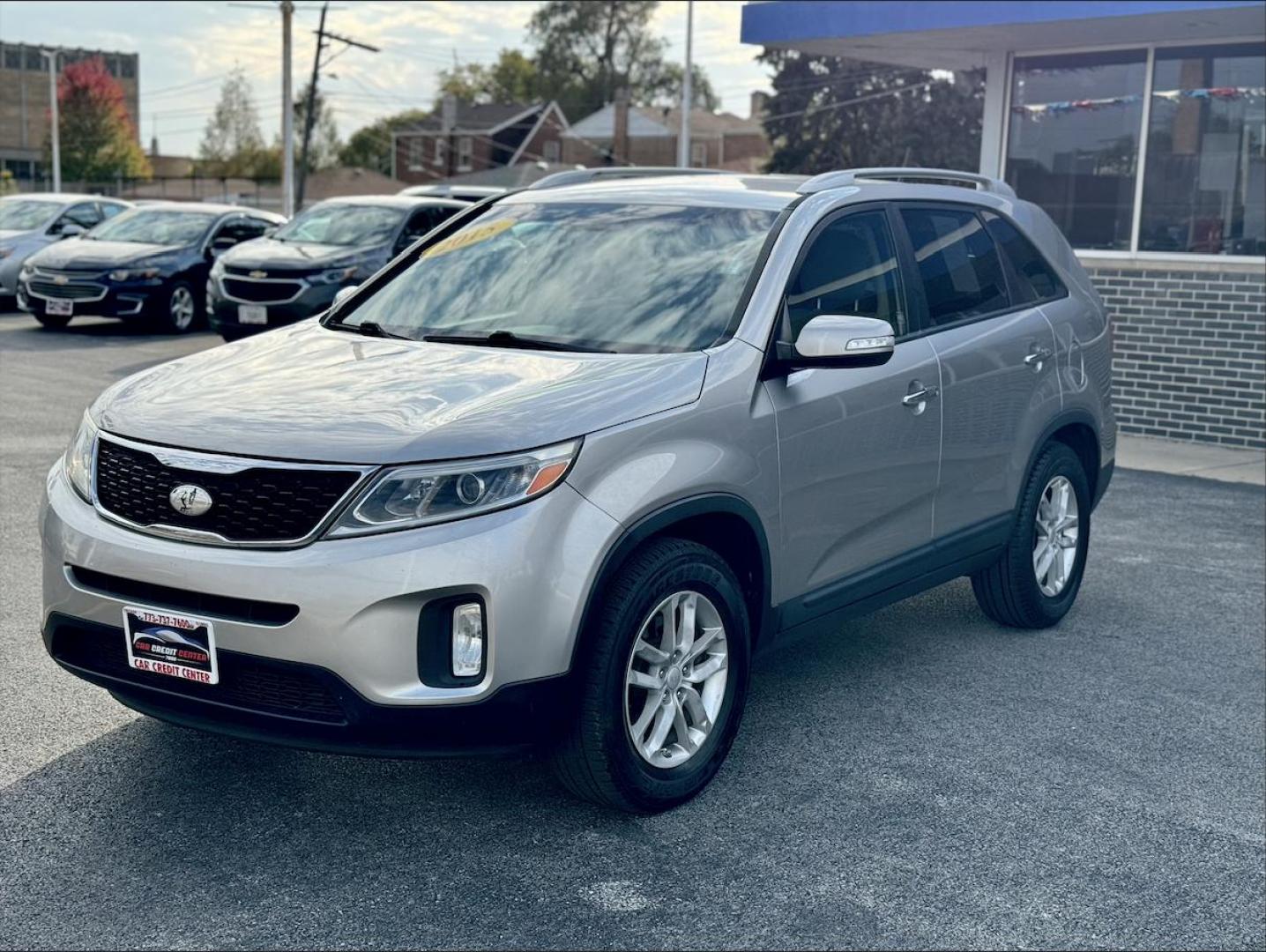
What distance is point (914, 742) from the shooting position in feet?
16.4

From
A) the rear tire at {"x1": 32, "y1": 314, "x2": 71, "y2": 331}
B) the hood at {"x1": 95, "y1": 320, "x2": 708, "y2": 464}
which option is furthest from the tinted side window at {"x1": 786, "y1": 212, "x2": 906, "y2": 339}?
the rear tire at {"x1": 32, "y1": 314, "x2": 71, "y2": 331}

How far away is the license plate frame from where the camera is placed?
3.78 metres

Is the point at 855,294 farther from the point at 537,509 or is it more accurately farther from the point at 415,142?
the point at 415,142

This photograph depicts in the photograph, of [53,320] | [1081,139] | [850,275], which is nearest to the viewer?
[850,275]

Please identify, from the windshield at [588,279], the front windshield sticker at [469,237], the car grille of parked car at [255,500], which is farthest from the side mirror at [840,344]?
the car grille of parked car at [255,500]

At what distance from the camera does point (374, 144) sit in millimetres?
106938

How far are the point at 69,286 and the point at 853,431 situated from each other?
14.0 m

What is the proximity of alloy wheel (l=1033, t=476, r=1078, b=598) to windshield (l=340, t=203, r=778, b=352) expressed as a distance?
2.09m

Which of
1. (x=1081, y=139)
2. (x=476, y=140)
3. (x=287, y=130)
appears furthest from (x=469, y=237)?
(x=476, y=140)

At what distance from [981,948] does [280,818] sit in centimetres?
184

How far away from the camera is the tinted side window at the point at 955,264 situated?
5594mm

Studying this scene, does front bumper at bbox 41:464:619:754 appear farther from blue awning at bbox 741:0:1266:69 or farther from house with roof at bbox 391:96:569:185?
house with roof at bbox 391:96:569:185

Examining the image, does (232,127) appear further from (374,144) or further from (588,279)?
(588,279)

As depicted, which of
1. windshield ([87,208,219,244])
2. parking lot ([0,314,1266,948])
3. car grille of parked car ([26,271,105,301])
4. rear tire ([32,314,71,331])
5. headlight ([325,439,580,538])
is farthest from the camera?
windshield ([87,208,219,244])
